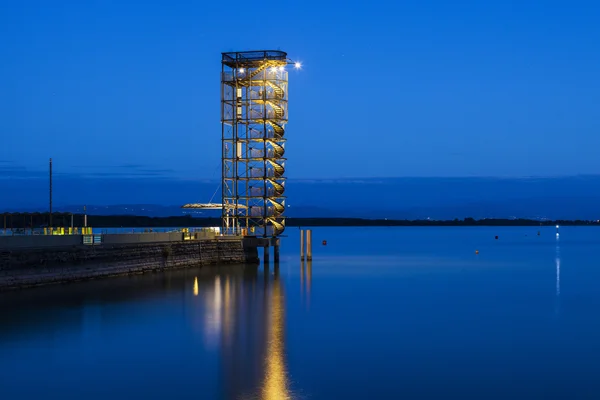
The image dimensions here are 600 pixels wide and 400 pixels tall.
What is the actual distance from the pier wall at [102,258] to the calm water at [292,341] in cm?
102

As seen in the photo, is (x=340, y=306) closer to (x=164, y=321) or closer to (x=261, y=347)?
(x=164, y=321)

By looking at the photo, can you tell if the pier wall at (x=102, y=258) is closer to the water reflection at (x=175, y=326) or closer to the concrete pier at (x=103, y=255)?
the concrete pier at (x=103, y=255)

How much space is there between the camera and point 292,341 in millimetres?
25719

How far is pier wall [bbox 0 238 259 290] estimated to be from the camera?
114ft

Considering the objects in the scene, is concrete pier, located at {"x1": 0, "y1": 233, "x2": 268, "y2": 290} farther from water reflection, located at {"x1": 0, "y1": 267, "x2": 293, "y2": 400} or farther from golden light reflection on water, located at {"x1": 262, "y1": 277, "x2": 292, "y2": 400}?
golden light reflection on water, located at {"x1": 262, "y1": 277, "x2": 292, "y2": 400}

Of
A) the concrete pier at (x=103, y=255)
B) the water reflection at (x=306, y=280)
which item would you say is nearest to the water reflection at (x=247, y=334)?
the water reflection at (x=306, y=280)

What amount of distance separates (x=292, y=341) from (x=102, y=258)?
64.2 feet

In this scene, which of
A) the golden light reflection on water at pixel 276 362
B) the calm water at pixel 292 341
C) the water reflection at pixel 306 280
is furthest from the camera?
the water reflection at pixel 306 280

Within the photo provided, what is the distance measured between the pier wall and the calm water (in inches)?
40.2

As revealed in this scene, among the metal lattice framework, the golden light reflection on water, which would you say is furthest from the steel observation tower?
the golden light reflection on water

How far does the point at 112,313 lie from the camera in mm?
30562

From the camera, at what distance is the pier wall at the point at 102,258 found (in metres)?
34.6

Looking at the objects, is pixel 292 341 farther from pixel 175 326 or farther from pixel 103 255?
pixel 103 255

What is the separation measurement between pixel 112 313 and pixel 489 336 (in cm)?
1516
